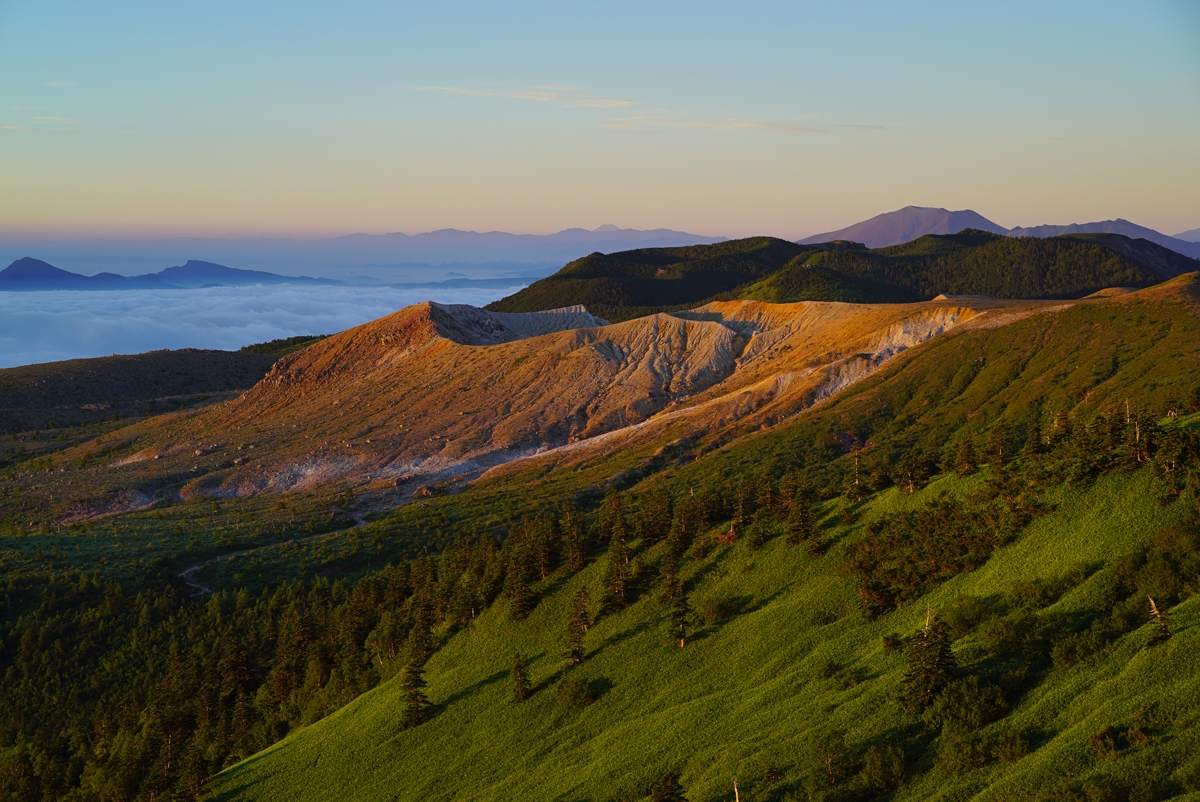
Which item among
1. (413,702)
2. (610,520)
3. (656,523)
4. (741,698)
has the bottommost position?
(413,702)

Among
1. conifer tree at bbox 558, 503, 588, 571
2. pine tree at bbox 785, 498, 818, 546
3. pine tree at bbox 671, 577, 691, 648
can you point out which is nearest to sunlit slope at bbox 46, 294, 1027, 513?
conifer tree at bbox 558, 503, 588, 571

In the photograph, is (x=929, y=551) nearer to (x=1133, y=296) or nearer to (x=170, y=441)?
(x=1133, y=296)

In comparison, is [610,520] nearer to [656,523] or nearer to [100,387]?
[656,523]

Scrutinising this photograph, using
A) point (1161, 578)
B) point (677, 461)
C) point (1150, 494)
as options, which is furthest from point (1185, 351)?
point (1161, 578)

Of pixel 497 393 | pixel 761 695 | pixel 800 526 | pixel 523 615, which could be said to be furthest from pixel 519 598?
pixel 497 393

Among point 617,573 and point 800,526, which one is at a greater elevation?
point 800,526

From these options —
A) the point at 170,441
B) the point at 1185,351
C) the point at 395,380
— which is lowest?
the point at 170,441
